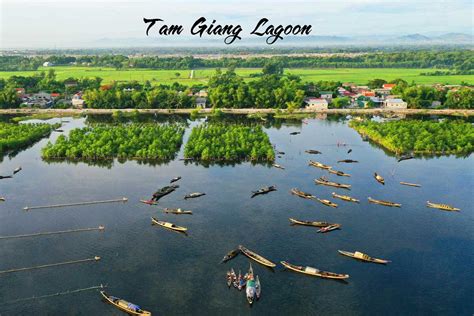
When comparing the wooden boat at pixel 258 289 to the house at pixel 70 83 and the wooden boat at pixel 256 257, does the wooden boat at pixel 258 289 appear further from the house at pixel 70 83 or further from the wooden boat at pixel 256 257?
the house at pixel 70 83

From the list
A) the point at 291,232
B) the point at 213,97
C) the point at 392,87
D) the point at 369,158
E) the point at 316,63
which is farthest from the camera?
the point at 316,63

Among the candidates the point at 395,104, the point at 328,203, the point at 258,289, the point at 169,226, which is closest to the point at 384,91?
the point at 395,104

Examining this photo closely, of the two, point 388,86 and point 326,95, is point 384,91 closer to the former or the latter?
point 388,86

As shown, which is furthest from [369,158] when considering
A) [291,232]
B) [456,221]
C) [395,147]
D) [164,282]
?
[164,282]

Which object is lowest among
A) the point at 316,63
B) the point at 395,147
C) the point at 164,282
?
the point at 164,282

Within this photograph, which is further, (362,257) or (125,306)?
(362,257)

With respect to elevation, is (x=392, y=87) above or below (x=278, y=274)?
above

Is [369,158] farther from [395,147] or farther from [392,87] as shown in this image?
[392,87]
